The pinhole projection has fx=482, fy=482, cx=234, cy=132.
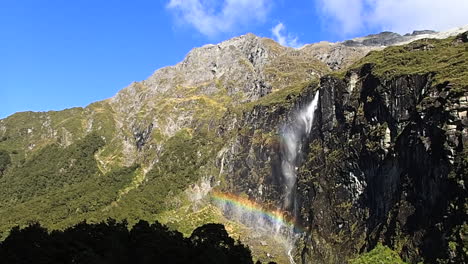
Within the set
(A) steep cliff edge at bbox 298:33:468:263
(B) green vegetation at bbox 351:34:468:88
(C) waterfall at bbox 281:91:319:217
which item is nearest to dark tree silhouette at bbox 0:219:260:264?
(A) steep cliff edge at bbox 298:33:468:263

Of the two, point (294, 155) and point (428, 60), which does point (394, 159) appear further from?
point (294, 155)

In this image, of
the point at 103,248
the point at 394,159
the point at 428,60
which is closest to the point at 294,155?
the point at 394,159

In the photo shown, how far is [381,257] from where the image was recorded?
120 metres

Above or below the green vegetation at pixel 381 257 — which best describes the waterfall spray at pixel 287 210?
above

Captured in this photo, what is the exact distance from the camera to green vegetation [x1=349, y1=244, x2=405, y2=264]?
11809cm

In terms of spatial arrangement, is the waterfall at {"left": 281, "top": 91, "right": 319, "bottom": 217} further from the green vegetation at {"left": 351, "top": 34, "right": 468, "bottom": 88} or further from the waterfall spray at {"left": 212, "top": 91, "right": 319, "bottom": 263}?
the green vegetation at {"left": 351, "top": 34, "right": 468, "bottom": 88}

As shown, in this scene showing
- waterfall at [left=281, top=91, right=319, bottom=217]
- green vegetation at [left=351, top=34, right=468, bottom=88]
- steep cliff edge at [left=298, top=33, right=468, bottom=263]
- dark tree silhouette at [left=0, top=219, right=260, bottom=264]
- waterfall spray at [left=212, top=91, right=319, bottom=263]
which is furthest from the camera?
waterfall at [left=281, top=91, right=319, bottom=217]

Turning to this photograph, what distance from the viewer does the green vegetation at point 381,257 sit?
387ft

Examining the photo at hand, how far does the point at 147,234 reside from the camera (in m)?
51.1

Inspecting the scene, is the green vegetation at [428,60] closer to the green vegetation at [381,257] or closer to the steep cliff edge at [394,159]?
the steep cliff edge at [394,159]

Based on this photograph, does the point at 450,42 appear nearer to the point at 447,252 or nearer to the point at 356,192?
the point at 356,192

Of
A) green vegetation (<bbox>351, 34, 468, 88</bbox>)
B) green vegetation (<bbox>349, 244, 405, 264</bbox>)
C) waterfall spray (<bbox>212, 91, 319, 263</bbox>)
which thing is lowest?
green vegetation (<bbox>349, 244, 405, 264</bbox>)

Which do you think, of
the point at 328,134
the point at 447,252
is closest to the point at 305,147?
the point at 328,134

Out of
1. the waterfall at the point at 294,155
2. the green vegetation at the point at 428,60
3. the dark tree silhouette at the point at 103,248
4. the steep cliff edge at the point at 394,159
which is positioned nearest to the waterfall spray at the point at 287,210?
the waterfall at the point at 294,155
